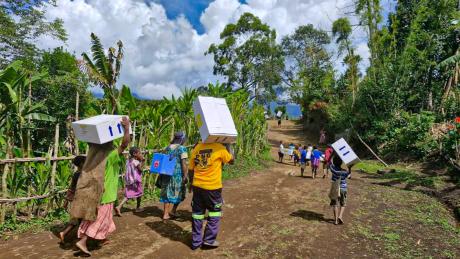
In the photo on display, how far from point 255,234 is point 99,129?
10.5 ft

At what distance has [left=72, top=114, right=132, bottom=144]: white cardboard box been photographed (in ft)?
14.0

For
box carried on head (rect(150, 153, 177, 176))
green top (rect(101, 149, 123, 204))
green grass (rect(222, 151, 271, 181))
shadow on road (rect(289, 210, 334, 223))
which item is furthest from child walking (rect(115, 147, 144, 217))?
green grass (rect(222, 151, 271, 181))

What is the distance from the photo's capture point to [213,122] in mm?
4781

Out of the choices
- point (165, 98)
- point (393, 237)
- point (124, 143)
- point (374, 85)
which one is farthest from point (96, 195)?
point (374, 85)

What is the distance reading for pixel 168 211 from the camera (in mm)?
6371

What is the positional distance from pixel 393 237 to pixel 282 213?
2.23 m

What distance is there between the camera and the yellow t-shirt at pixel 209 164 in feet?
16.1

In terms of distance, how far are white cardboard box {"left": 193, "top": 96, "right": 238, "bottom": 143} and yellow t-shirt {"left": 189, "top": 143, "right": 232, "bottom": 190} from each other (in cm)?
15

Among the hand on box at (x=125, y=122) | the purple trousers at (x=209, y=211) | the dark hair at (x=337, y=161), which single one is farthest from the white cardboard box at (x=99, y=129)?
the dark hair at (x=337, y=161)

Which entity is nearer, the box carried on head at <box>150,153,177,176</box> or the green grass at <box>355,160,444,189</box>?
the box carried on head at <box>150,153,177,176</box>

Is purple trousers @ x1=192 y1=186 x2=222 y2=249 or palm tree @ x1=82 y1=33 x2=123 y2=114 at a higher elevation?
palm tree @ x1=82 y1=33 x2=123 y2=114

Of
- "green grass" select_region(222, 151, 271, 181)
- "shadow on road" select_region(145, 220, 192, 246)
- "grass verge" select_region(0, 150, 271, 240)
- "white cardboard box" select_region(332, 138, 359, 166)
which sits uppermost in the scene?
"white cardboard box" select_region(332, 138, 359, 166)

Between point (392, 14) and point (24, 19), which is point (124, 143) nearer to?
point (24, 19)

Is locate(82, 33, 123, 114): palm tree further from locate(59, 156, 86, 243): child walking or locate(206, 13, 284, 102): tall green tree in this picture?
locate(206, 13, 284, 102): tall green tree
